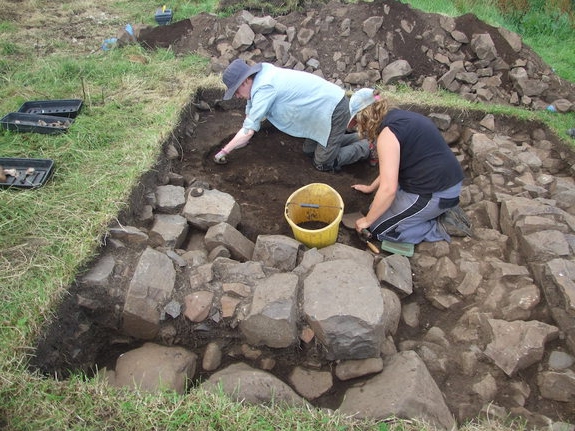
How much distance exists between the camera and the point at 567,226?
10.5ft

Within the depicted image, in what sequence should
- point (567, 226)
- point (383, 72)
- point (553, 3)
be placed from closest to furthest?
point (567, 226) < point (383, 72) < point (553, 3)

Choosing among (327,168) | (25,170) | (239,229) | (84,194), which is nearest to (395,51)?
(327,168)

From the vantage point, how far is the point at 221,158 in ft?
13.5

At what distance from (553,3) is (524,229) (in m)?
6.33

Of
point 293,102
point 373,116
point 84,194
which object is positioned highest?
point 373,116

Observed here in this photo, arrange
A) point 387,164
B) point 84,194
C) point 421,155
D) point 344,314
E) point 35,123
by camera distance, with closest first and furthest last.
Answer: point 344,314 < point 387,164 < point 421,155 < point 84,194 < point 35,123

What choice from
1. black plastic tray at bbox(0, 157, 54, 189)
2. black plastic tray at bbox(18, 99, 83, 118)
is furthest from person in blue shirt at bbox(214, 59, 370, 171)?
black plastic tray at bbox(18, 99, 83, 118)

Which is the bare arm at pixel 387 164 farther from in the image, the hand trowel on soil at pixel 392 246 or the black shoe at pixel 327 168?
the black shoe at pixel 327 168

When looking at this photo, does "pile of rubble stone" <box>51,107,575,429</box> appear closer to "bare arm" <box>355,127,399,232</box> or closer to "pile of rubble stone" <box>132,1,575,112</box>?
"bare arm" <box>355,127,399,232</box>

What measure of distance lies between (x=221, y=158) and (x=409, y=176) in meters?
1.88

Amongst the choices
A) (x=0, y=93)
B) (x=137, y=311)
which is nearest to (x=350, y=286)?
(x=137, y=311)

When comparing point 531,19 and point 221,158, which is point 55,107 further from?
point 531,19

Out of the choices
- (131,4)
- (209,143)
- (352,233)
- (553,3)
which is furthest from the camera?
(131,4)

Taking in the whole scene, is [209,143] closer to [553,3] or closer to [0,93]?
[0,93]
